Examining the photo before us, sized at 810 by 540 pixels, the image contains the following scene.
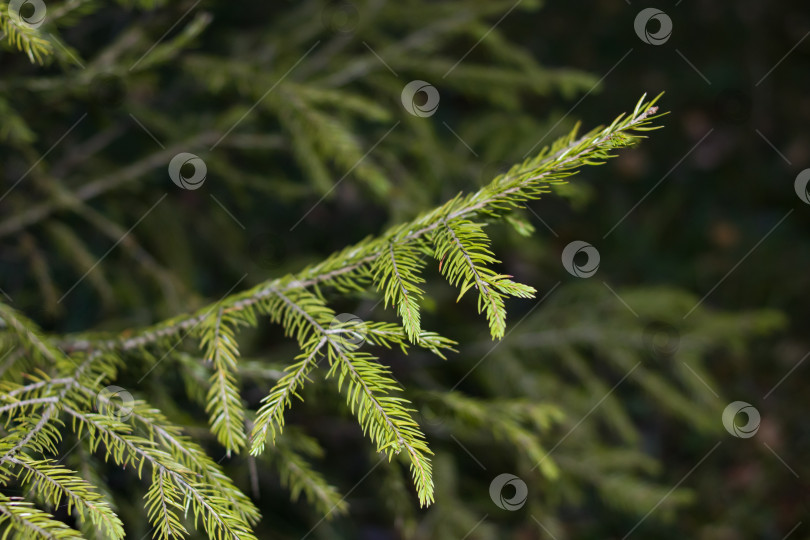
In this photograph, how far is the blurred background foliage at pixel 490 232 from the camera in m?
1.88

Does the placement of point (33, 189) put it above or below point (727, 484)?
below

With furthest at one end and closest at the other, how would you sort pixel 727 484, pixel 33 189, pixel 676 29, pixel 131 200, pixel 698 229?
pixel 676 29
pixel 698 229
pixel 727 484
pixel 131 200
pixel 33 189

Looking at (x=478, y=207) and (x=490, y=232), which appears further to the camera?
(x=490, y=232)

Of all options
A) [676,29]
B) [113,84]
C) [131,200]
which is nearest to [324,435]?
[131,200]

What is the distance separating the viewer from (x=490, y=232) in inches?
99.7

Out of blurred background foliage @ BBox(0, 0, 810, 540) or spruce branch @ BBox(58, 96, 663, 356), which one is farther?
blurred background foliage @ BBox(0, 0, 810, 540)

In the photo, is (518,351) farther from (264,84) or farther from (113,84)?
(113,84)

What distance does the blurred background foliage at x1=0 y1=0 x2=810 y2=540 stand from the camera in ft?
6.17

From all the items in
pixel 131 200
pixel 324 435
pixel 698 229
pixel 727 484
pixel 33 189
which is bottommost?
pixel 324 435

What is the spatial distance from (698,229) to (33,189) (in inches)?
165

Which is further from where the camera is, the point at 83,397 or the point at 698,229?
the point at 698,229

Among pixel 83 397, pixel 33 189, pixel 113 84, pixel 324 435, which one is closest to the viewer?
pixel 83 397

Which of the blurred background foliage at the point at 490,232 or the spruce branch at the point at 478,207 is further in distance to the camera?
the blurred background foliage at the point at 490,232

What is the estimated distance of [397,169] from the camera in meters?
2.26
